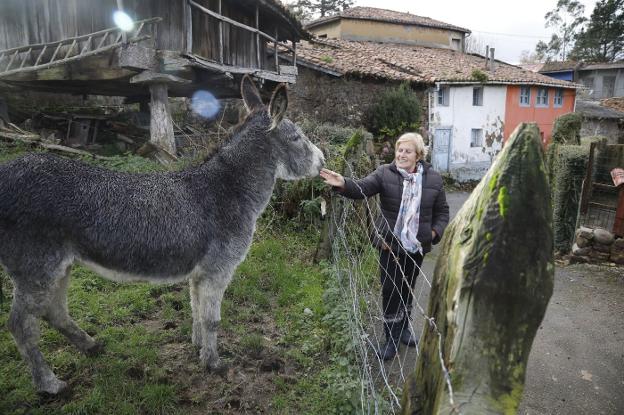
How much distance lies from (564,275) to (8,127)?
1288 cm

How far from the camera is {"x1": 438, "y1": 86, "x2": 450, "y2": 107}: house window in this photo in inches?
822

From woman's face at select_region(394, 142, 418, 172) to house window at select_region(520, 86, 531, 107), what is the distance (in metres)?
24.5

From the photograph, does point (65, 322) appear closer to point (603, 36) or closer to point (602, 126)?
point (602, 126)

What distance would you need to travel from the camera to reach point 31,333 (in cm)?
294

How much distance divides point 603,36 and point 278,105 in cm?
4807

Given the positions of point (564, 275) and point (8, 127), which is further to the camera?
point (8, 127)

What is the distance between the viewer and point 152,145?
948 cm

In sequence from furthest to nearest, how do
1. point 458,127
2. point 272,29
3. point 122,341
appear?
Result: point 458,127
point 272,29
point 122,341

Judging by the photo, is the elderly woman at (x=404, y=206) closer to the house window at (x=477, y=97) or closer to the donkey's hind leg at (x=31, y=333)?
the donkey's hind leg at (x=31, y=333)

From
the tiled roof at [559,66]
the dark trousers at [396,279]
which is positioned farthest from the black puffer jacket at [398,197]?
the tiled roof at [559,66]

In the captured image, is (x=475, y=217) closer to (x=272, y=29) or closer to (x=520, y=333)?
(x=520, y=333)

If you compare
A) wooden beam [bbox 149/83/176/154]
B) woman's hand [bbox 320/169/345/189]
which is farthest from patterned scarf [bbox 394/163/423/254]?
wooden beam [bbox 149/83/176/154]

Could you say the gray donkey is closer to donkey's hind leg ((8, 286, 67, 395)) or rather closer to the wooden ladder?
donkey's hind leg ((8, 286, 67, 395))

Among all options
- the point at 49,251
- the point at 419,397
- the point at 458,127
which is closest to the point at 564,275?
the point at 419,397
